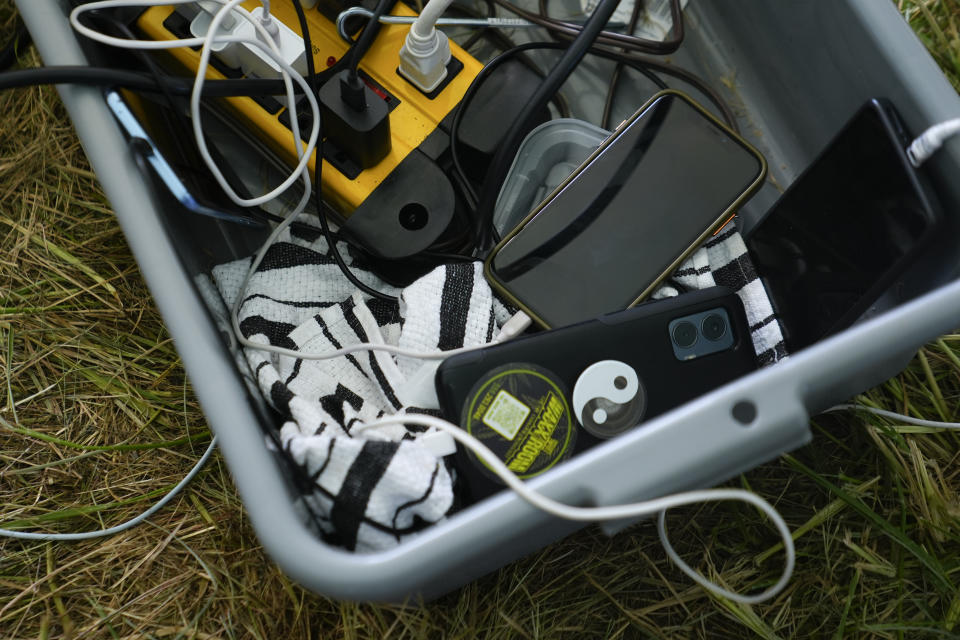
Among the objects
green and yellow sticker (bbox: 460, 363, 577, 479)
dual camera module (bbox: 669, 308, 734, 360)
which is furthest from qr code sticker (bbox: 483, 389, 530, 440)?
dual camera module (bbox: 669, 308, 734, 360)

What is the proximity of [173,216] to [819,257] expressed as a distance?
18.3 inches

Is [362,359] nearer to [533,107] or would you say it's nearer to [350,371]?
[350,371]

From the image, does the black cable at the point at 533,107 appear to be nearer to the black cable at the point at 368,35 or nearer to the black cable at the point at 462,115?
the black cable at the point at 462,115

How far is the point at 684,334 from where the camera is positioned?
551mm

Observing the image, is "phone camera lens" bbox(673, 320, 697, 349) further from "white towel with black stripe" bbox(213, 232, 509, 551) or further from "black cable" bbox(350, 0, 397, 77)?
"black cable" bbox(350, 0, 397, 77)

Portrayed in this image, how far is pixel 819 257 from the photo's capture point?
0.56 meters

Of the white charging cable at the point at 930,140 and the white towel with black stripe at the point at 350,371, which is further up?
the white charging cable at the point at 930,140

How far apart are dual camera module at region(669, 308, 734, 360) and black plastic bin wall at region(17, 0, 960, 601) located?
9 cm

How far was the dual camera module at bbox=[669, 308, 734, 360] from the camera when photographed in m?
0.55

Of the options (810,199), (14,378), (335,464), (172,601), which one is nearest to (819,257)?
(810,199)

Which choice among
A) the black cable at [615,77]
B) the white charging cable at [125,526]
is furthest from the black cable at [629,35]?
the white charging cable at [125,526]

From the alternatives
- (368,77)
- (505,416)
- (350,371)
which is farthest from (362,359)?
(368,77)

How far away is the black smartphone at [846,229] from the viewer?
0.50m

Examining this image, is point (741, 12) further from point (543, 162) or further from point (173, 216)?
point (173, 216)
